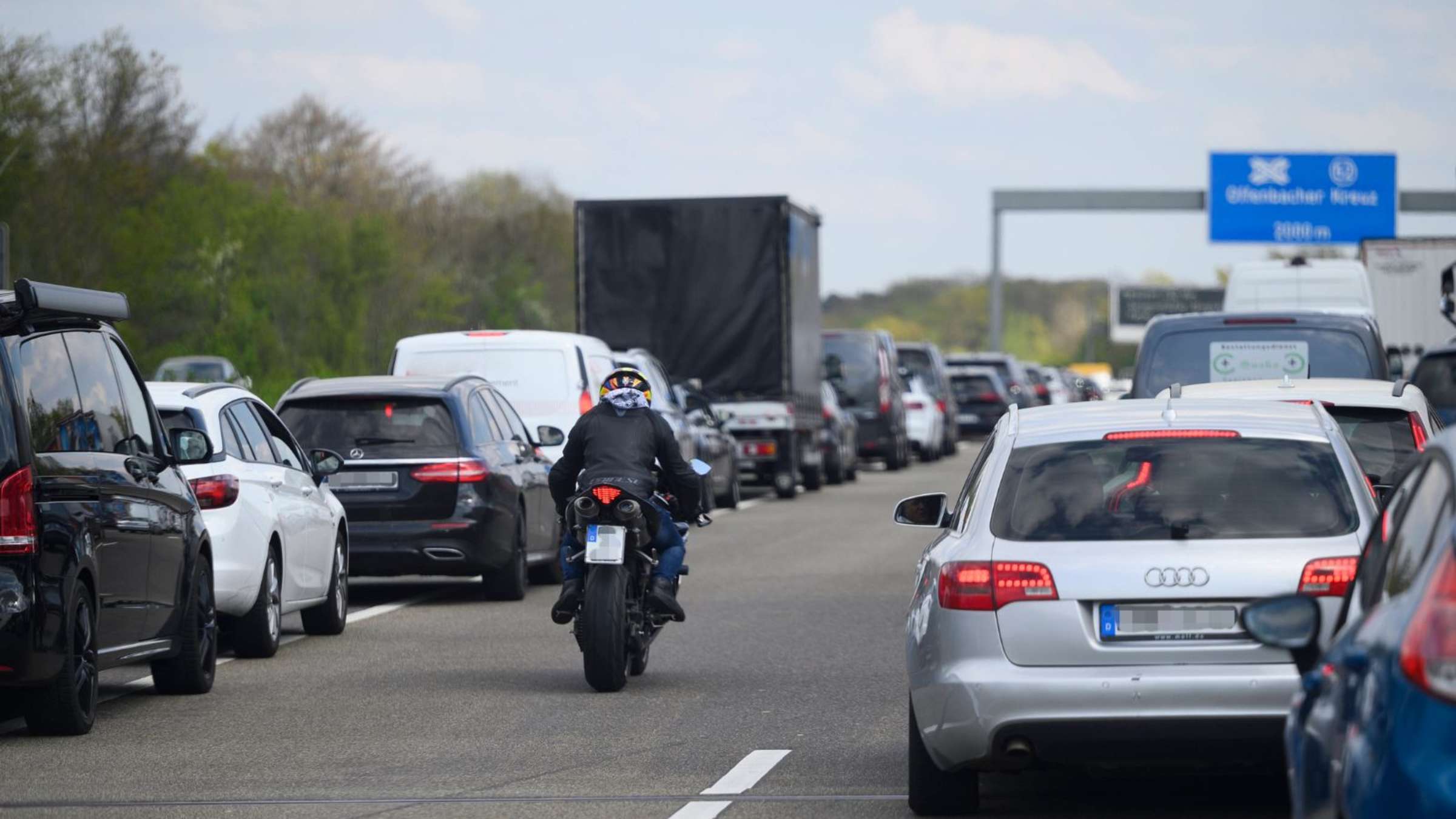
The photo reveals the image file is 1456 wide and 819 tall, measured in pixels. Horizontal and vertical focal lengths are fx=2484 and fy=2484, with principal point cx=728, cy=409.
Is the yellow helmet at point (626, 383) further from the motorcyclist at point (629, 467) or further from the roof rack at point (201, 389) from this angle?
the roof rack at point (201, 389)

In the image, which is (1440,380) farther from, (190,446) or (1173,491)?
(1173,491)

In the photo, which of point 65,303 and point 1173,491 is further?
point 65,303

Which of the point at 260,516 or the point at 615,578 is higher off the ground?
the point at 260,516

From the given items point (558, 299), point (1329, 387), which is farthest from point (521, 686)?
point (558, 299)

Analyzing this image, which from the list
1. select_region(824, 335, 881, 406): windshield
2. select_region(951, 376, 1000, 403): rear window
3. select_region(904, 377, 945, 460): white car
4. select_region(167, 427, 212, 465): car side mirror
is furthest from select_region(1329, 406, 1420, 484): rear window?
select_region(951, 376, 1000, 403): rear window

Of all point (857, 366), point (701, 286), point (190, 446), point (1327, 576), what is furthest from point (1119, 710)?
point (857, 366)

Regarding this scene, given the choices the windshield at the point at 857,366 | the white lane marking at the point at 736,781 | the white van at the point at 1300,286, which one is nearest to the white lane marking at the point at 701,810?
the white lane marking at the point at 736,781

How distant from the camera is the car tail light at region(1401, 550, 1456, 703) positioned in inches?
152

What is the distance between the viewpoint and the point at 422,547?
635 inches

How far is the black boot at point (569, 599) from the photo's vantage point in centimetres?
1171

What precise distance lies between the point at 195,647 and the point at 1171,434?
537 centimetres

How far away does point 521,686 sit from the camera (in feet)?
38.8

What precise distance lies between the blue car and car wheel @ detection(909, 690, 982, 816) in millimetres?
2297

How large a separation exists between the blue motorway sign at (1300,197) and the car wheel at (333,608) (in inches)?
1672
